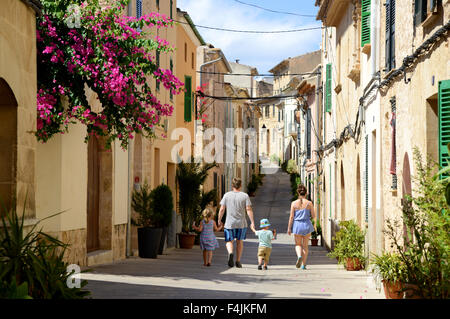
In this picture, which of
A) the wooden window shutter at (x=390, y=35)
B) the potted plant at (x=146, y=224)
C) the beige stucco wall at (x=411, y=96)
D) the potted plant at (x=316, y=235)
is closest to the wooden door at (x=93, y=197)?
the potted plant at (x=146, y=224)

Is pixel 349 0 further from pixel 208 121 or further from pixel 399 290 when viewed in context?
pixel 208 121

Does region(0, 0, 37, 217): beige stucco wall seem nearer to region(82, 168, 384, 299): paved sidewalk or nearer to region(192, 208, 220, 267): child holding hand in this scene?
region(82, 168, 384, 299): paved sidewalk

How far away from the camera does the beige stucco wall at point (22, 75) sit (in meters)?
8.12

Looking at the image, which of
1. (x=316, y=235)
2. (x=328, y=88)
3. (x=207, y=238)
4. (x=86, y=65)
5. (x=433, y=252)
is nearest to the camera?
(x=433, y=252)

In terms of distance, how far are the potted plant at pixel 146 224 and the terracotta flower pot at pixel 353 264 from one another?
4.88 m

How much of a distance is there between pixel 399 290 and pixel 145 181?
10909 mm

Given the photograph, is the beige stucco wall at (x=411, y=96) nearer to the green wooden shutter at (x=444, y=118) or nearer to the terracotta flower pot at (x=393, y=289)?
the green wooden shutter at (x=444, y=118)

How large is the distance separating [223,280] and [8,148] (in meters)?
4.90

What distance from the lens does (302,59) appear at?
6925cm

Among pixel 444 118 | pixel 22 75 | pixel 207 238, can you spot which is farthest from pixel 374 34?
pixel 22 75

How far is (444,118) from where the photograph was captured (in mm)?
8148

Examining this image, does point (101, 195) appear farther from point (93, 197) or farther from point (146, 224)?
point (146, 224)

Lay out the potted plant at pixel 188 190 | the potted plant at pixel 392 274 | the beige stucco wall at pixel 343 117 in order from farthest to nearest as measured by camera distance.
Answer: the potted plant at pixel 188 190, the beige stucco wall at pixel 343 117, the potted plant at pixel 392 274

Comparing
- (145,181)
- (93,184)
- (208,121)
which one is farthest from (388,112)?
(208,121)
